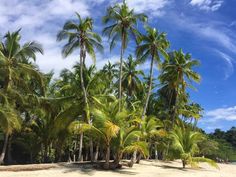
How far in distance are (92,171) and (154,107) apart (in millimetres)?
29593

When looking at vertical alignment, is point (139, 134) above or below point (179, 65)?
below

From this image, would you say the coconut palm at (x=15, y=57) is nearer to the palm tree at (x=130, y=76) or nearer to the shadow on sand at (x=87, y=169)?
the shadow on sand at (x=87, y=169)

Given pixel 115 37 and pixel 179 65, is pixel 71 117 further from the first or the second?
pixel 179 65

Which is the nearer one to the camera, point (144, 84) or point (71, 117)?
point (71, 117)

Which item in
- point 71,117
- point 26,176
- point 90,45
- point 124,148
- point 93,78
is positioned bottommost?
point 26,176

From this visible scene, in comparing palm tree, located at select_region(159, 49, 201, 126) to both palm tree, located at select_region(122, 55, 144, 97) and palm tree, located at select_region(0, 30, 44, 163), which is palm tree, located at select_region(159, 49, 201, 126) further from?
palm tree, located at select_region(0, 30, 44, 163)

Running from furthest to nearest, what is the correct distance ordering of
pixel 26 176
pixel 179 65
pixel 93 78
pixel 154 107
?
pixel 154 107 → pixel 179 65 → pixel 93 78 → pixel 26 176

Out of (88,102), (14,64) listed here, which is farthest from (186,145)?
(14,64)

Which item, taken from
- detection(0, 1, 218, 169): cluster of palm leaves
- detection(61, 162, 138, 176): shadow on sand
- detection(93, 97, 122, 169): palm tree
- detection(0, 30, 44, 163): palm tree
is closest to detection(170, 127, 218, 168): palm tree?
detection(0, 1, 218, 169): cluster of palm leaves

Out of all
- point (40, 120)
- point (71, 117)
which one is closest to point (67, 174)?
point (71, 117)

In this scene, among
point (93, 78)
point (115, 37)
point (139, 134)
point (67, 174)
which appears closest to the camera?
point (67, 174)

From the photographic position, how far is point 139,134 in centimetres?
2727

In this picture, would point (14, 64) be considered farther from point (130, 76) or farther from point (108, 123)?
point (130, 76)

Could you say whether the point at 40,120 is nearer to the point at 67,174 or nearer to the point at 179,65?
the point at 179,65
